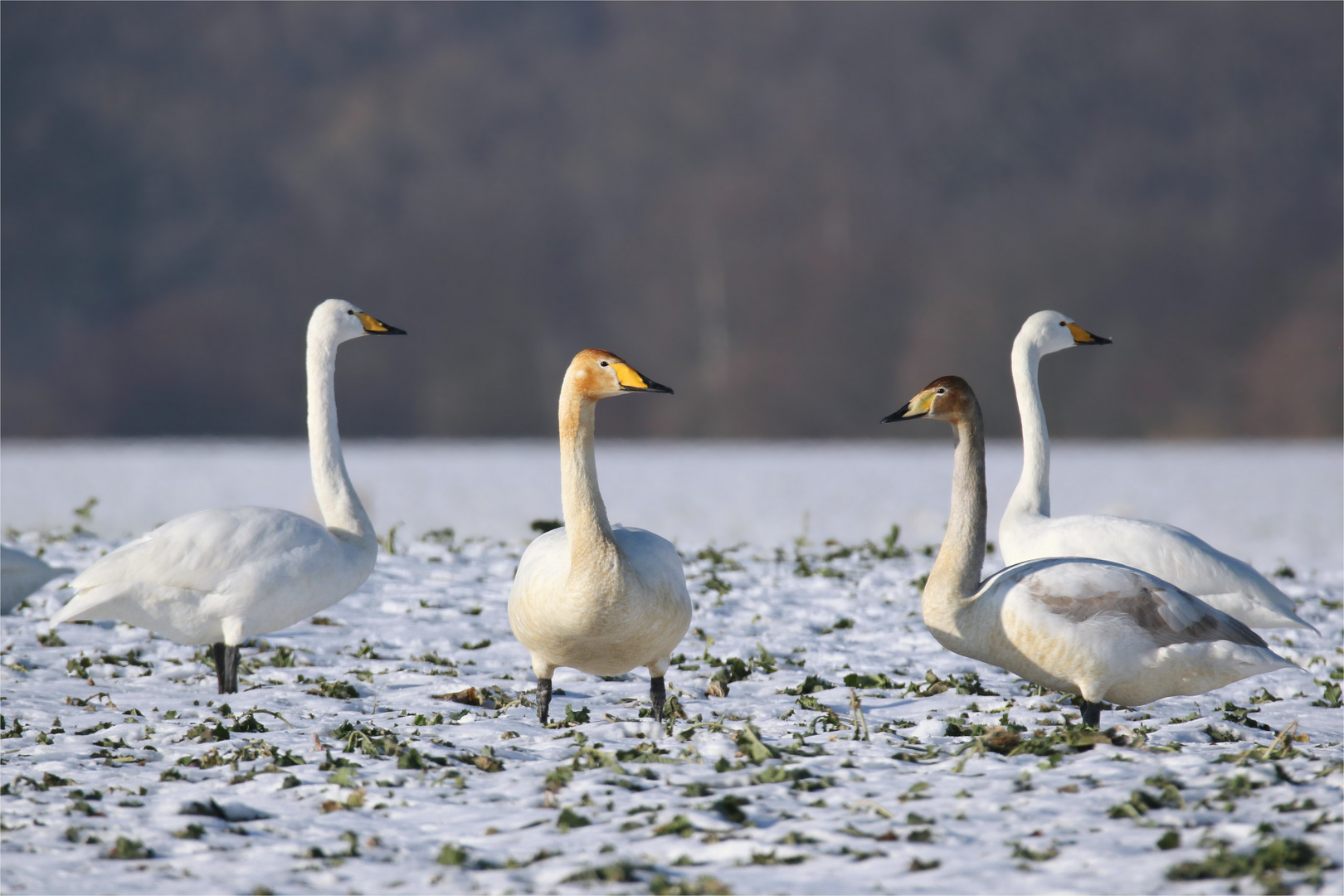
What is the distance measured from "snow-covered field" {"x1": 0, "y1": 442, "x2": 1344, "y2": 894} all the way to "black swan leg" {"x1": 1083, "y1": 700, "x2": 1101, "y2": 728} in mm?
157

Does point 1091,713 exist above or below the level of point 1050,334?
below

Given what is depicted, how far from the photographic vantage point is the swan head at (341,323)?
7.23 m

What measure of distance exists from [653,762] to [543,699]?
3.68 feet

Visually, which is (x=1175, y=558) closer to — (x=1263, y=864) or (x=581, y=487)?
(x=581, y=487)

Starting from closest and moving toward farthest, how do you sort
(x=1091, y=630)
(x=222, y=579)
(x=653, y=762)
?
(x=653, y=762)
(x=1091, y=630)
(x=222, y=579)

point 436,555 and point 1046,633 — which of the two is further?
point 436,555

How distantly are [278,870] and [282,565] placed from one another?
252 cm

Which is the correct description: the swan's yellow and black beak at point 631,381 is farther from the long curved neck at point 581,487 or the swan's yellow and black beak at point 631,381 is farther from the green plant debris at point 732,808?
the green plant debris at point 732,808

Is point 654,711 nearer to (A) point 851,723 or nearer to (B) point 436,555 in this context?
(A) point 851,723

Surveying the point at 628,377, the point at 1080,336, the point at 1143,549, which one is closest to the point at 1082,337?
the point at 1080,336

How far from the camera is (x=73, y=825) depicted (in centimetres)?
384

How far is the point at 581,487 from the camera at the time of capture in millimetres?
5266

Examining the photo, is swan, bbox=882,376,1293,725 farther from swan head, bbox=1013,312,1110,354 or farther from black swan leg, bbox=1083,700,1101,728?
swan head, bbox=1013,312,1110,354

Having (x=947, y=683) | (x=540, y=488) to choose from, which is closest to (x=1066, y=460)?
(x=540, y=488)
